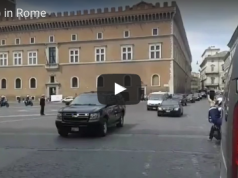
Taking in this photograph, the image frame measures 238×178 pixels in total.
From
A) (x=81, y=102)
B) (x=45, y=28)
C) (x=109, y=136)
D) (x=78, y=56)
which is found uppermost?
(x=45, y=28)

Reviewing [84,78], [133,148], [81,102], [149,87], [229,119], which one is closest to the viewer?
[229,119]

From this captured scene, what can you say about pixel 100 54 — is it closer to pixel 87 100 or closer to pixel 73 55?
pixel 73 55

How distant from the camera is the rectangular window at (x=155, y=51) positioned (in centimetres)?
6274

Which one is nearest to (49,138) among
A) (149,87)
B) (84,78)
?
(149,87)

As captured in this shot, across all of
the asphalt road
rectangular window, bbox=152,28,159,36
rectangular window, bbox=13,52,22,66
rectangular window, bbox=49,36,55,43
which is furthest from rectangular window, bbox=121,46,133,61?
the asphalt road

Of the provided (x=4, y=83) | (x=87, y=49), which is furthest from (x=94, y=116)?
(x=4, y=83)

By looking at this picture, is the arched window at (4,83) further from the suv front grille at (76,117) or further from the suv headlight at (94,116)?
the suv headlight at (94,116)

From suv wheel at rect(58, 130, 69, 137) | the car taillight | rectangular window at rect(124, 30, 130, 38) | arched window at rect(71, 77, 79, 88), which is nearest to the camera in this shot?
the car taillight

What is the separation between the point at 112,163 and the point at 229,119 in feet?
17.4

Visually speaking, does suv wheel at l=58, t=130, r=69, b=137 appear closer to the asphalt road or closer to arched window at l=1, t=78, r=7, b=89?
the asphalt road

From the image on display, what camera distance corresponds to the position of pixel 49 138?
11.8 m

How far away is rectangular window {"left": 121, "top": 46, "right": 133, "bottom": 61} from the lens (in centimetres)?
6444

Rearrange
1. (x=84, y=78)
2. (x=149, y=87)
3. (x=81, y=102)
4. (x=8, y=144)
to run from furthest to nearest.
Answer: (x=84, y=78), (x=149, y=87), (x=81, y=102), (x=8, y=144)

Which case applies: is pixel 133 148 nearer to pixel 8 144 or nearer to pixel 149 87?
pixel 8 144
